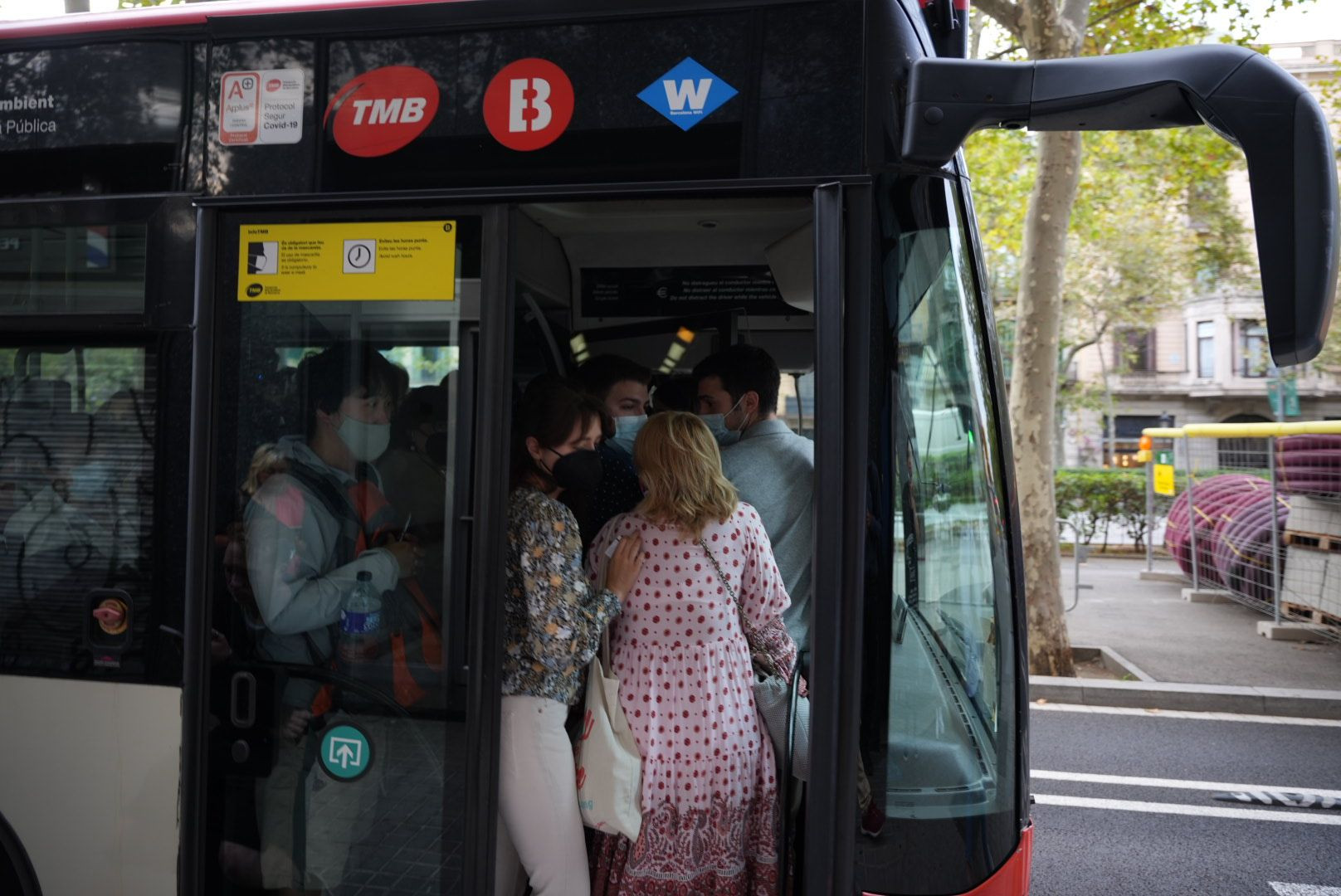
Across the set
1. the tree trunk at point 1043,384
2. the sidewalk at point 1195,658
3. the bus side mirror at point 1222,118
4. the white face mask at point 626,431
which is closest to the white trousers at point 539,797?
the white face mask at point 626,431

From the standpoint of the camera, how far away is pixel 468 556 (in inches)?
97.2

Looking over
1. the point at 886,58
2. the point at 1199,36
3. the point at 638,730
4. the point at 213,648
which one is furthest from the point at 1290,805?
the point at 1199,36

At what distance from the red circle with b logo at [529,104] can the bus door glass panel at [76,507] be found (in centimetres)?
100

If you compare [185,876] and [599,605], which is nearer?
[185,876]

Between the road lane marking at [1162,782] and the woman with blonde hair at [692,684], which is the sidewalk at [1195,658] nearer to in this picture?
the road lane marking at [1162,782]

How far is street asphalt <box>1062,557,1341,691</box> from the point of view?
8656mm

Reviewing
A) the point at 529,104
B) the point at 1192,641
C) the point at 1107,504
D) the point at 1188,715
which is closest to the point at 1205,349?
the point at 1107,504

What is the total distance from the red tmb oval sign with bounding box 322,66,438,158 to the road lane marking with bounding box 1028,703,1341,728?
22.5 ft

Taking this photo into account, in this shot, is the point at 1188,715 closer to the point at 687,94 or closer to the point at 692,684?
the point at 692,684

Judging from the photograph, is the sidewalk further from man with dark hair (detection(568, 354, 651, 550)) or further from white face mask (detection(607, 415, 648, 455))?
white face mask (detection(607, 415, 648, 455))

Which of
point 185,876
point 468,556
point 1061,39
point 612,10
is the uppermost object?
point 1061,39

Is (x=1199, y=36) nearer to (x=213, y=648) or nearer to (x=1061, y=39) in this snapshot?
(x=1061, y=39)

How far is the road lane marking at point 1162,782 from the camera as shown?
6062 mm

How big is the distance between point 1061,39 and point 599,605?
24.3 ft
